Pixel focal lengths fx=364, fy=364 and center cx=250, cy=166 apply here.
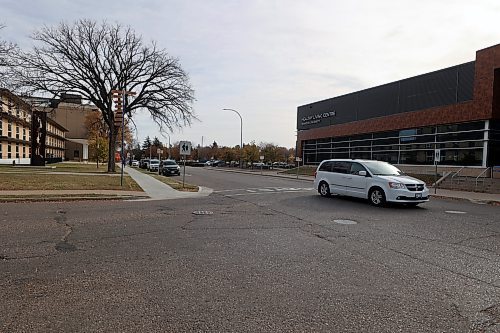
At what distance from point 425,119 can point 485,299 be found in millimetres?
32933

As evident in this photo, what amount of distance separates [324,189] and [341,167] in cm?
139

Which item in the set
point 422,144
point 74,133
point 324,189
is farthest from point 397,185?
point 74,133

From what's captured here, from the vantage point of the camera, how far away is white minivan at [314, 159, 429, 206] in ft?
42.3

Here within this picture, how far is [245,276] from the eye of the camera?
4.93 m

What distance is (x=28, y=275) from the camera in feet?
15.6

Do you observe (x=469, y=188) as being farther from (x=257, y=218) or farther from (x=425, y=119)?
(x=257, y=218)

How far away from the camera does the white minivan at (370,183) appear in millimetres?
12906

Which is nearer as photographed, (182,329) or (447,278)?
(182,329)

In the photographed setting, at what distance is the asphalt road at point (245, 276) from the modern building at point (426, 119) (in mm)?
16129

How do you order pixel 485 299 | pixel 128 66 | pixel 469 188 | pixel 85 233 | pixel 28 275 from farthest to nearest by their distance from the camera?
pixel 128 66, pixel 469 188, pixel 85 233, pixel 28 275, pixel 485 299

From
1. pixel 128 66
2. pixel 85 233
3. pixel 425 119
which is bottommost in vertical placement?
pixel 85 233

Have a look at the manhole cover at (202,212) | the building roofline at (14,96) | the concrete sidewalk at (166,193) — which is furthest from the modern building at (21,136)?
the manhole cover at (202,212)

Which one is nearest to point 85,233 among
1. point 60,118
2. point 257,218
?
point 257,218

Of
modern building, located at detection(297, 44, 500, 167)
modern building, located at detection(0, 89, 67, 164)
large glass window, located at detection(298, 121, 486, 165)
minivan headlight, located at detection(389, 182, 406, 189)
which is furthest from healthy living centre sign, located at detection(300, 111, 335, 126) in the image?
minivan headlight, located at detection(389, 182, 406, 189)
